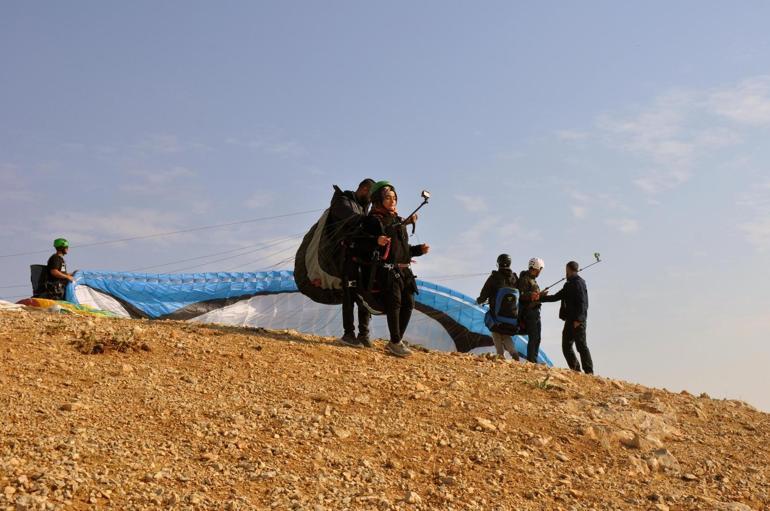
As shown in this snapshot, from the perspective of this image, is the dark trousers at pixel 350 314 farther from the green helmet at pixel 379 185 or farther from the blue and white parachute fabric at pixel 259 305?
the blue and white parachute fabric at pixel 259 305

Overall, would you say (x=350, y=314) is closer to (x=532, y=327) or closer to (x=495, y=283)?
(x=495, y=283)

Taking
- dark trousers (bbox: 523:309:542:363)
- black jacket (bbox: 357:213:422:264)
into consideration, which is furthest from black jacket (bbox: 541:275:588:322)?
black jacket (bbox: 357:213:422:264)

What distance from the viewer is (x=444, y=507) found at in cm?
571

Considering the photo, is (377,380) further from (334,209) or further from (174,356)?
(334,209)

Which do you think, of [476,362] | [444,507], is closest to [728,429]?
[476,362]

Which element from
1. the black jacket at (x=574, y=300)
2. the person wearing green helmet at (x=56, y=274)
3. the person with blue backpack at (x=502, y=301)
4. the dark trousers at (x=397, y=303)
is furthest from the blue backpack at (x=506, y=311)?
the person wearing green helmet at (x=56, y=274)

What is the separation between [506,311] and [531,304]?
48 centimetres

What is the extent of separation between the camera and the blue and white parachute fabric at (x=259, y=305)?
23.6m

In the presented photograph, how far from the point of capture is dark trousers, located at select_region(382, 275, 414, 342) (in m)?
10.0

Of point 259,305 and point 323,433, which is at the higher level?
point 259,305

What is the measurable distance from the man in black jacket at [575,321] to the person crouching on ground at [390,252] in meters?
3.34

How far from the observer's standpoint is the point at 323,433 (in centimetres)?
670

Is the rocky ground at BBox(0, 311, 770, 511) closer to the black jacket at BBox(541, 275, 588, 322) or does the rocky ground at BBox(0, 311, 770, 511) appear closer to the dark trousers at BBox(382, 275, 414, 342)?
the dark trousers at BBox(382, 275, 414, 342)

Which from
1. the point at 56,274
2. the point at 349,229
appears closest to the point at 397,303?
the point at 349,229
